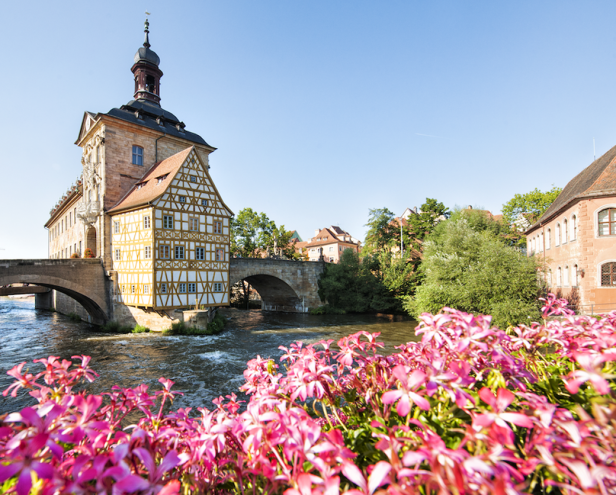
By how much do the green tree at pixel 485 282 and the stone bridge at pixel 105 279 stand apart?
13.2 m

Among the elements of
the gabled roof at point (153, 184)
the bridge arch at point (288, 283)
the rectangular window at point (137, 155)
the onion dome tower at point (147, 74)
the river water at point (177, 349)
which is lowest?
the river water at point (177, 349)

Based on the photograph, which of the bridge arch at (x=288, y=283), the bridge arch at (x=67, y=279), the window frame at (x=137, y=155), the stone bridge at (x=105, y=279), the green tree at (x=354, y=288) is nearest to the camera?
the bridge arch at (x=67, y=279)

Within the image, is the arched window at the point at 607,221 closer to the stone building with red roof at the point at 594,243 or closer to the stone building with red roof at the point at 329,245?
the stone building with red roof at the point at 594,243

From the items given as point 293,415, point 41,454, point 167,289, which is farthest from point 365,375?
point 167,289

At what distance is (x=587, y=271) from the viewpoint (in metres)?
17.5

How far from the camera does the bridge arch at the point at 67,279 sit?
54.8 feet

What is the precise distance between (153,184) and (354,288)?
18.0m

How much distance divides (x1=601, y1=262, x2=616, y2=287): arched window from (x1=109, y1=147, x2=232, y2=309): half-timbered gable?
799 inches

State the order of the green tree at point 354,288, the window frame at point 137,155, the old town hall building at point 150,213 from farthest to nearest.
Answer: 1. the green tree at point 354,288
2. the window frame at point 137,155
3. the old town hall building at point 150,213

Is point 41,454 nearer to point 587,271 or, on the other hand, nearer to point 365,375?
point 365,375

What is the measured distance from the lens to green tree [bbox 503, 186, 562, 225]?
33125 millimetres

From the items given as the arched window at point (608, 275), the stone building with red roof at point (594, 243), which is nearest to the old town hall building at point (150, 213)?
the stone building with red roof at point (594, 243)

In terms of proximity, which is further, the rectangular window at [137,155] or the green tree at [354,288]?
the green tree at [354,288]

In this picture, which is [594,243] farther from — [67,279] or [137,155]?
[67,279]
